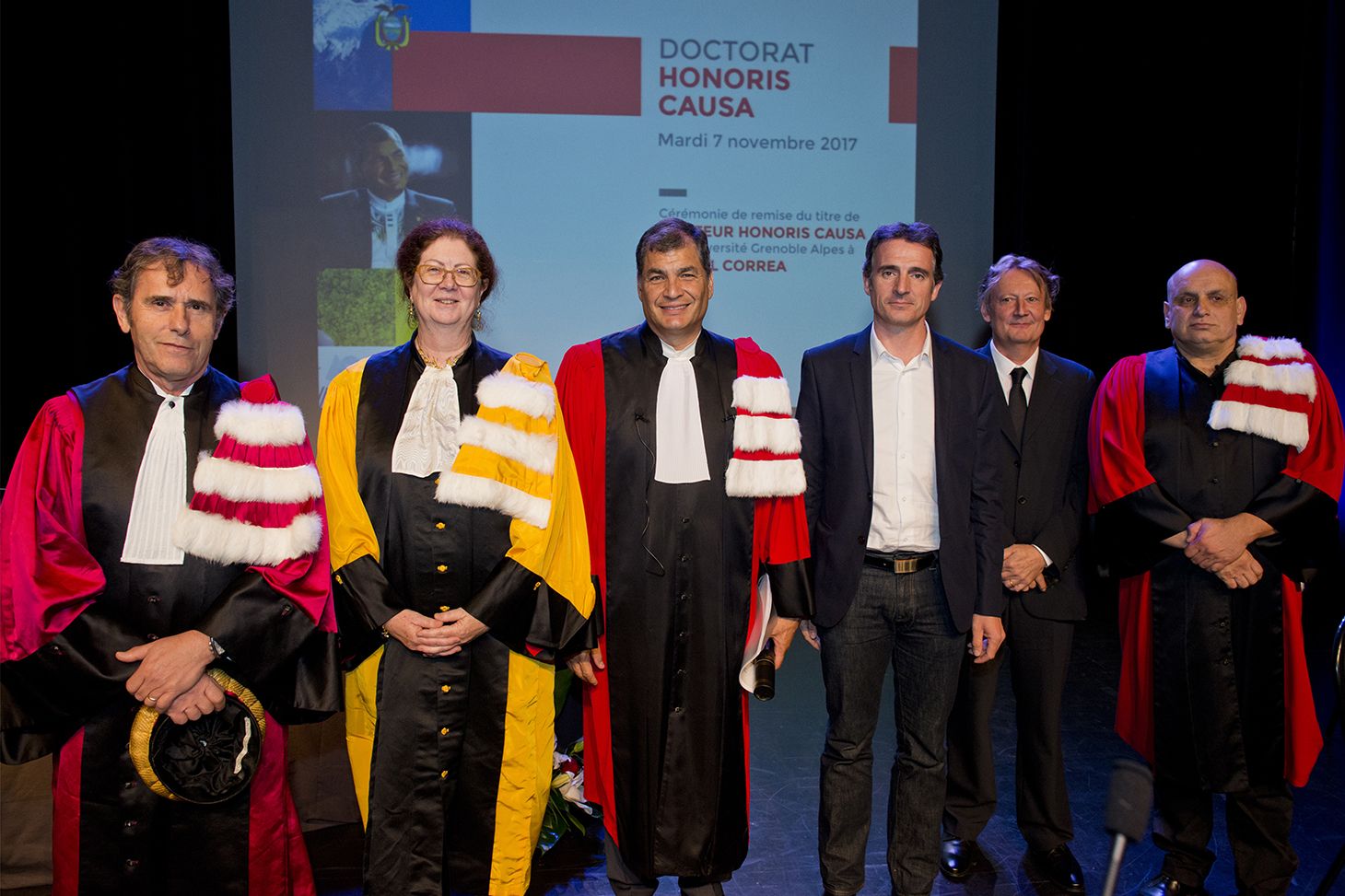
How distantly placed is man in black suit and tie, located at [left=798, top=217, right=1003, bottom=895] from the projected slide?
2.57 meters

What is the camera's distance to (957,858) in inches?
106

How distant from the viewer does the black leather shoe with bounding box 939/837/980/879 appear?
2.68 metres

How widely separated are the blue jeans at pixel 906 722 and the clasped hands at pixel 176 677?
156cm

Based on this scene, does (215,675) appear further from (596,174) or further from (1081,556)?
(596,174)

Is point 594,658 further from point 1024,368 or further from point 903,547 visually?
point 1024,368

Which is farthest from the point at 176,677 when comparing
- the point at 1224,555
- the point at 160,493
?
the point at 1224,555

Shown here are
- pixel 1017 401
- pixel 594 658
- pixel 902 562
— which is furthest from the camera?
pixel 1017 401

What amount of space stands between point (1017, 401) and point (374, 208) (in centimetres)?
373

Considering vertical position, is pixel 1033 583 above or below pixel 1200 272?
below

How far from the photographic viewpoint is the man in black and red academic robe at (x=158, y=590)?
1.79 meters

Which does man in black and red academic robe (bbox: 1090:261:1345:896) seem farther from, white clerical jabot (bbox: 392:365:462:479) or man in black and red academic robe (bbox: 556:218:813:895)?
white clerical jabot (bbox: 392:365:462:479)

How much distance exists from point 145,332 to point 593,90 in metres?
3.50

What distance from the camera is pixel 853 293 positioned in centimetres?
502

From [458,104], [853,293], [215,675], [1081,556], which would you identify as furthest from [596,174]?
[215,675]
